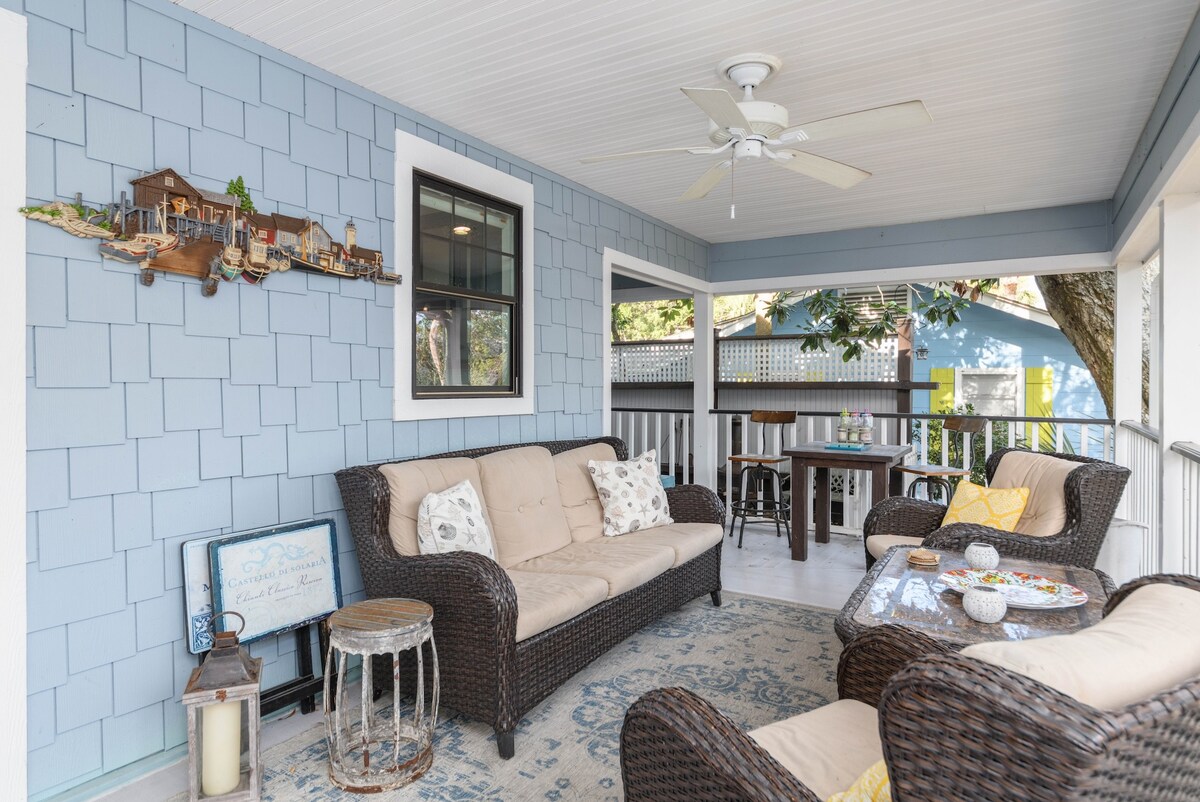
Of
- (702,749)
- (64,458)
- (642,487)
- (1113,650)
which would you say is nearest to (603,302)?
(642,487)

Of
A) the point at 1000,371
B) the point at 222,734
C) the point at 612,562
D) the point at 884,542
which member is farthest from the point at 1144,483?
the point at 222,734

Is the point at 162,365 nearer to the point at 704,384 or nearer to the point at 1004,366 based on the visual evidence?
the point at 704,384

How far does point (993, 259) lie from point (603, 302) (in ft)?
10.3

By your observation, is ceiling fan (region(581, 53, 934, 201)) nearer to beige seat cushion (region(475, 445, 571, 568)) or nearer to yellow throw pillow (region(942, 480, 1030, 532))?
beige seat cushion (region(475, 445, 571, 568))

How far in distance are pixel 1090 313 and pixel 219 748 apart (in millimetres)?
6813

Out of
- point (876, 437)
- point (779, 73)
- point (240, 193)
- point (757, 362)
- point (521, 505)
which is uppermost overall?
point (779, 73)

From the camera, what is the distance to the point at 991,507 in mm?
3676

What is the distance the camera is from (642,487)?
416 centimetres

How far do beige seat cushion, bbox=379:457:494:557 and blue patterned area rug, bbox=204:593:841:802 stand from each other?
2.48 ft

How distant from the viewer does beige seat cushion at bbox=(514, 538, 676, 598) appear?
3.22 metres

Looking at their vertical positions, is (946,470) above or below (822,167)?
below

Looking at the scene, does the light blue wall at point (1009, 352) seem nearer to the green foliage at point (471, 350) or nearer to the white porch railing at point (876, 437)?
the white porch railing at point (876, 437)

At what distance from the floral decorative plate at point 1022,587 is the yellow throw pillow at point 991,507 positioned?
0.91 meters

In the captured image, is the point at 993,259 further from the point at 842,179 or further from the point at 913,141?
the point at 842,179
